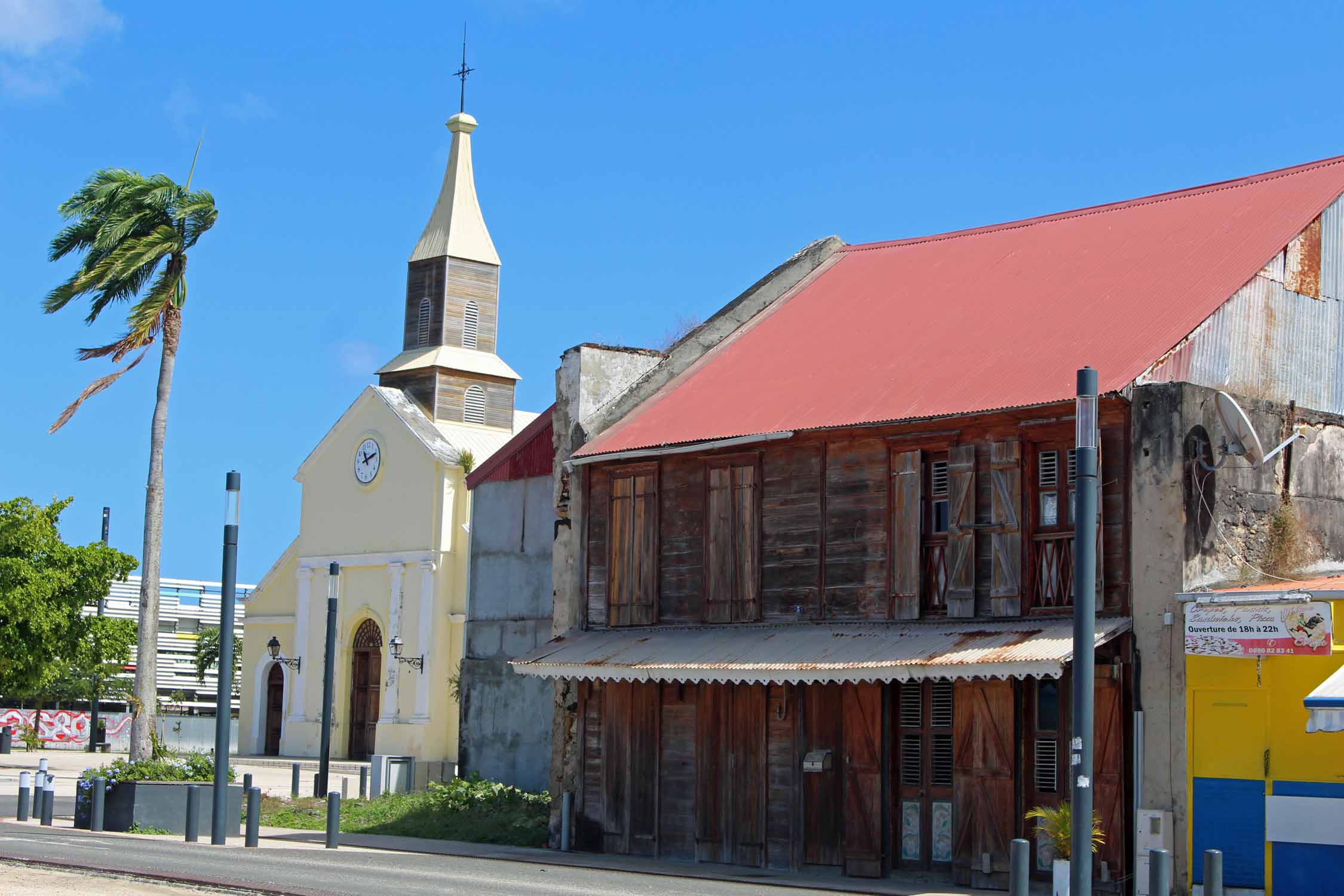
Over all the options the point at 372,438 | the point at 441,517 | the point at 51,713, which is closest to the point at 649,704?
the point at 441,517

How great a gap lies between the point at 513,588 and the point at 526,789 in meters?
3.78

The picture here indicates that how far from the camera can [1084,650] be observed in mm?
14930

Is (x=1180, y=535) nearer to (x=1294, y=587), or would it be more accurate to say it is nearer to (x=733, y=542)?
(x=1294, y=587)

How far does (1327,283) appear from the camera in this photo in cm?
2089

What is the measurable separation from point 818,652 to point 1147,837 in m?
4.41

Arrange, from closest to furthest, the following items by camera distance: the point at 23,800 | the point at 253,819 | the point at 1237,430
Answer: the point at 1237,430 → the point at 253,819 → the point at 23,800

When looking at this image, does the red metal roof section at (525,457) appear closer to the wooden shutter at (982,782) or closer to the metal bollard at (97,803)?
the metal bollard at (97,803)

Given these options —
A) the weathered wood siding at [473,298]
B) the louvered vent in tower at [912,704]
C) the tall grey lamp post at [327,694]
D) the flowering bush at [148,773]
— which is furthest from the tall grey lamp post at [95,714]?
the louvered vent in tower at [912,704]

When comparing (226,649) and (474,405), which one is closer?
(226,649)

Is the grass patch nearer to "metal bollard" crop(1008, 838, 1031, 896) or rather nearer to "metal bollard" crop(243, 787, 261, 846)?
"metal bollard" crop(243, 787, 261, 846)

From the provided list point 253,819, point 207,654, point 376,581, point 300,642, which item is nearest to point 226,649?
point 253,819

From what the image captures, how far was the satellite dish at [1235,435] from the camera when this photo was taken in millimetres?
18047

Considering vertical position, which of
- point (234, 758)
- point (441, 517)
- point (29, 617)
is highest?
point (441, 517)

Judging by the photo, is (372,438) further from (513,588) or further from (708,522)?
(708,522)
